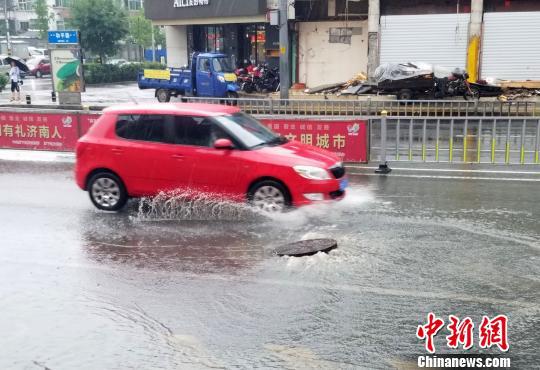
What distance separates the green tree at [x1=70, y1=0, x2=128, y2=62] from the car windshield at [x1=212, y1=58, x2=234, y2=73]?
21818mm

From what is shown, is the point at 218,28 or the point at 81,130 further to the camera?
the point at 218,28

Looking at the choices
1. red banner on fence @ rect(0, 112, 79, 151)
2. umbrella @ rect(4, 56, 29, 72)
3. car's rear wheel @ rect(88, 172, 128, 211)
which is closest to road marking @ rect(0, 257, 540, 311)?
car's rear wheel @ rect(88, 172, 128, 211)

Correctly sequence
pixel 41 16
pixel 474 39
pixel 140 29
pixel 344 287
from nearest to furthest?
pixel 344 287 → pixel 474 39 → pixel 140 29 → pixel 41 16

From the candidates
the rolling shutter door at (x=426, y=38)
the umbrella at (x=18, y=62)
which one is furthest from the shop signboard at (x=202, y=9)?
the umbrella at (x=18, y=62)

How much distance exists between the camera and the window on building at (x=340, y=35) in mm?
31234

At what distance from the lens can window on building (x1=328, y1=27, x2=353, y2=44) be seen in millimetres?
31234

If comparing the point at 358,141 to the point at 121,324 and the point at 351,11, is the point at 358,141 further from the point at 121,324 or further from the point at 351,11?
the point at 351,11

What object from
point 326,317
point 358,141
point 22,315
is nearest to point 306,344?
point 326,317

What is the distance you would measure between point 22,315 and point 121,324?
3.43ft

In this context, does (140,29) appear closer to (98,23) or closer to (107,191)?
(98,23)

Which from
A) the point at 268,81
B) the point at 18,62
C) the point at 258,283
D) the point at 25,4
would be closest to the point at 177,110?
the point at 258,283

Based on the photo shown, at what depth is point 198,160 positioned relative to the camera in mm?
9039

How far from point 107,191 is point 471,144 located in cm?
910
